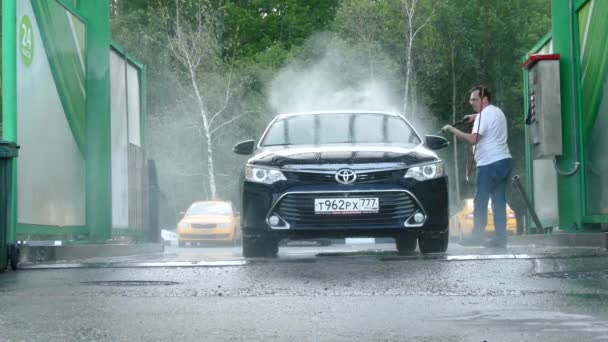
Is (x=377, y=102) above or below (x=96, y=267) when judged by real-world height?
above

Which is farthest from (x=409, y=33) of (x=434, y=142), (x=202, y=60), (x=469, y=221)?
(x=434, y=142)

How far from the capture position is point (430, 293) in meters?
6.27

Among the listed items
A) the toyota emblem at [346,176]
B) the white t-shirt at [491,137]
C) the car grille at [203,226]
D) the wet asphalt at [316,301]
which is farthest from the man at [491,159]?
the car grille at [203,226]

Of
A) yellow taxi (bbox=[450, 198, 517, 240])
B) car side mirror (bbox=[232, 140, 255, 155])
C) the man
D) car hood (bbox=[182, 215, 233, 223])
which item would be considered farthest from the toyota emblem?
car hood (bbox=[182, 215, 233, 223])

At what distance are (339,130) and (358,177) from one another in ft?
4.62

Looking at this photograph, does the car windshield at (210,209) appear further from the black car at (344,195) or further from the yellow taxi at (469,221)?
the black car at (344,195)

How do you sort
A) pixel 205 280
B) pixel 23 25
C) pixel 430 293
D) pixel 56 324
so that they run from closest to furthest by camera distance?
pixel 56 324
pixel 430 293
pixel 205 280
pixel 23 25

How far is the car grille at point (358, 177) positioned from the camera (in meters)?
9.89

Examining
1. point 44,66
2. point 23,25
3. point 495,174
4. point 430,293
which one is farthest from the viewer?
point 495,174

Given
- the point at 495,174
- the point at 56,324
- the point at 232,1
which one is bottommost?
the point at 56,324

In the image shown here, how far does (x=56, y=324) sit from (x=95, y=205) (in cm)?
789

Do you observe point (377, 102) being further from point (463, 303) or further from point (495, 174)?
point (463, 303)

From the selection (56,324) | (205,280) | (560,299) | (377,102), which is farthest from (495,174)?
(377,102)

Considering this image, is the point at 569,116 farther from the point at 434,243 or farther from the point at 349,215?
the point at 349,215
